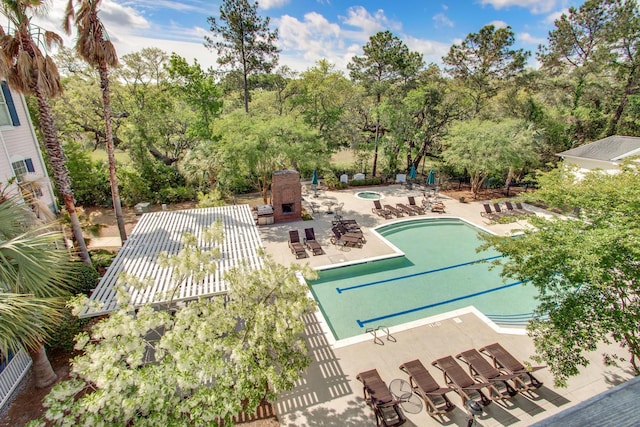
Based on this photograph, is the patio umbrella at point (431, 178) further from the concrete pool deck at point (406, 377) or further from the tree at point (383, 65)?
the concrete pool deck at point (406, 377)

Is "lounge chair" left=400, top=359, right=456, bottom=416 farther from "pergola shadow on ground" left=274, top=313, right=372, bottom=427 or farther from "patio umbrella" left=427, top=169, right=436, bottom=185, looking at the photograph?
"patio umbrella" left=427, top=169, right=436, bottom=185

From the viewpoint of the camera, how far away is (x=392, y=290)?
13.1 metres

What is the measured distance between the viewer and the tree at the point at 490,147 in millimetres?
21797

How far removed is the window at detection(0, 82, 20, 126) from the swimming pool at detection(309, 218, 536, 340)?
559 inches

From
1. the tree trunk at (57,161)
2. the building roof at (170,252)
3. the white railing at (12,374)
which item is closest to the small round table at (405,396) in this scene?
the building roof at (170,252)

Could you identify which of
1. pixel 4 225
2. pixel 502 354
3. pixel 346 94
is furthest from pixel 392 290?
pixel 346 94

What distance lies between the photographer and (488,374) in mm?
8148

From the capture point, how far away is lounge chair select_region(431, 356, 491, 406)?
7684 mm

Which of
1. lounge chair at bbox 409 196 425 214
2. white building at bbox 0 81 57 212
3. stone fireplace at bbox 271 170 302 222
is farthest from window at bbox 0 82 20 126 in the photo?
lounge chair at bbox 409 196 425 214

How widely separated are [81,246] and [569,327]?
53.5 ft

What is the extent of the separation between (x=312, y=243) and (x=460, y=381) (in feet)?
31.1

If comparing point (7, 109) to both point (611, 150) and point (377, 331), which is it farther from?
point (611, 150)

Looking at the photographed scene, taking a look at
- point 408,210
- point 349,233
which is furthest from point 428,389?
point 408,210

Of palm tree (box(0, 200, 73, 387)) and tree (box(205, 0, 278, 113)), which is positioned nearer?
palm tree (box(0, 200, 73, 387))
